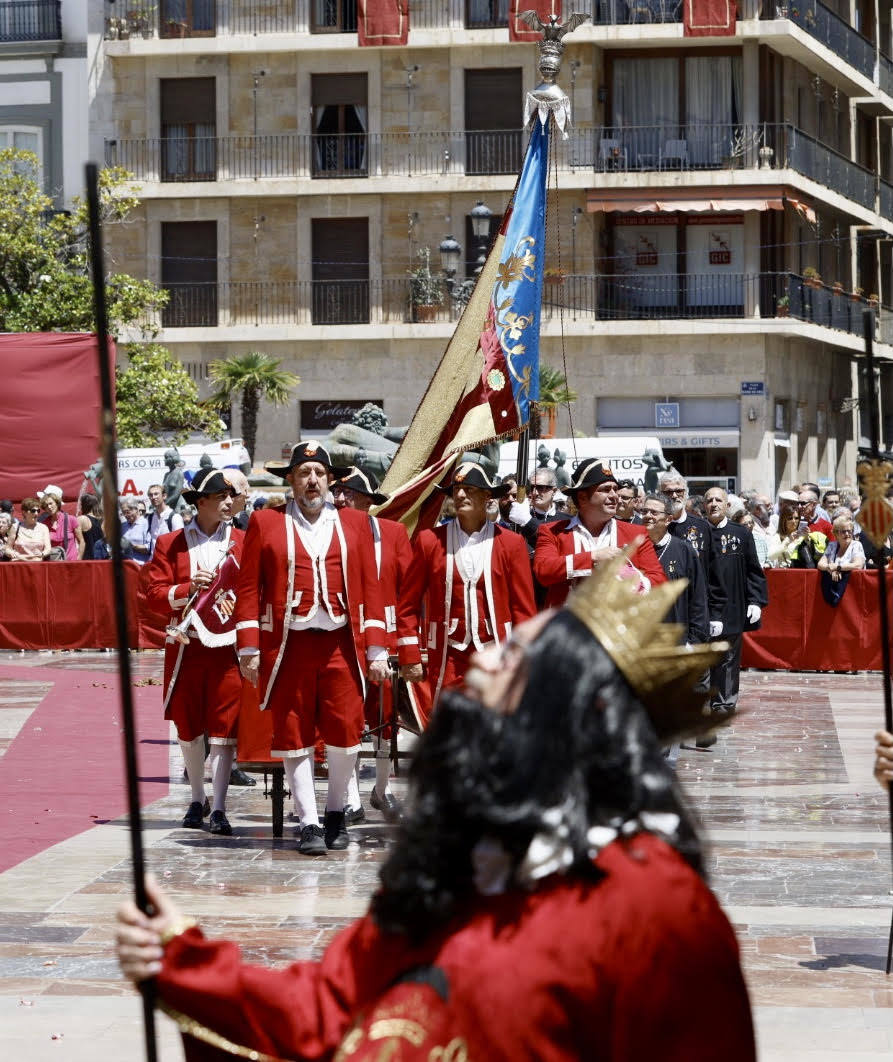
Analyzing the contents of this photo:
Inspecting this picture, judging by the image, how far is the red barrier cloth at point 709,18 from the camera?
4138 cm

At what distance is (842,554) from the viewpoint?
20500 millimetres

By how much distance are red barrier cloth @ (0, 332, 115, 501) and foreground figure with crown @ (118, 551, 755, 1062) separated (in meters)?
24.1

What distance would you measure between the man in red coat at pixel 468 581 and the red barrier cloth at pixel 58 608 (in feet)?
45.8

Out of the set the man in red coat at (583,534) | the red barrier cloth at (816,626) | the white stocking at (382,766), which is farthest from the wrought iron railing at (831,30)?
the white stocking at (382,766)

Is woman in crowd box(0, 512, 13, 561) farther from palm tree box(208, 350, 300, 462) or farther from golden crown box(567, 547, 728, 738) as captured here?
golden crown box(567, 547, 728, 738)

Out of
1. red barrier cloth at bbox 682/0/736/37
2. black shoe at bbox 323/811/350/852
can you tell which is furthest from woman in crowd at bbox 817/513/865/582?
red barrier cloth at bbox 682/0/736/37

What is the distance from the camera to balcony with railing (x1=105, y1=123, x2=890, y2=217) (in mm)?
41969

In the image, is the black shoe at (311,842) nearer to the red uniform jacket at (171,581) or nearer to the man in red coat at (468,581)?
the man in red coat at (468,581)

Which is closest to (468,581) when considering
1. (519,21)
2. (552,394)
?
(552,394)

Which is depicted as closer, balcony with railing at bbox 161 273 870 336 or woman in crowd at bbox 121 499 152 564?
woman in crowd at bbox 121 499 152 564

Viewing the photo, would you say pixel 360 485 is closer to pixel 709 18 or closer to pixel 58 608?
pixel 58 608

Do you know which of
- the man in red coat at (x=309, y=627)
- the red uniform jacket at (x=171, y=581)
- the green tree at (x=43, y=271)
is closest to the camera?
the man in red coat at (x=309, y=627)

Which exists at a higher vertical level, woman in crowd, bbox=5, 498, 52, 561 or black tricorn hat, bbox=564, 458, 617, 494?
black tricorn hat, bbox=564, 458, 617, 494

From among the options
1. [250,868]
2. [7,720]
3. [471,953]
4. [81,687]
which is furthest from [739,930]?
[81,687]
